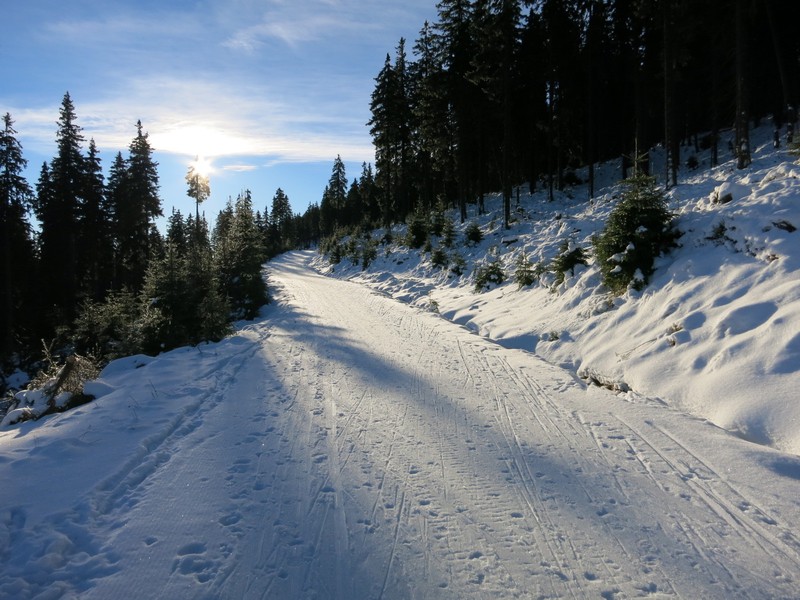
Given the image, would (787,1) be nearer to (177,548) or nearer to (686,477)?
(686,477)

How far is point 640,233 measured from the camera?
351 inches

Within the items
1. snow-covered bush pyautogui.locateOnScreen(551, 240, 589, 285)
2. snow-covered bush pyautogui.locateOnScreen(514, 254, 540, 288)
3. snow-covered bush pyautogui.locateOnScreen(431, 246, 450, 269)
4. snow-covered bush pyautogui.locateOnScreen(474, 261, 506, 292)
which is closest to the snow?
snow-covered bush pyautogui.locateOnScreen(551, 240, 589, 285)

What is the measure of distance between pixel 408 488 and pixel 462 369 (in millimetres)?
3908

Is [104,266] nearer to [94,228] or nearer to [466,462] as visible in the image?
[94,228]

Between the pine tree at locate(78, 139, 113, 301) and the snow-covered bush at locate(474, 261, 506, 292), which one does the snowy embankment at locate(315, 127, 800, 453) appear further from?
the pine tree at locate(78, 139, 113, 301)

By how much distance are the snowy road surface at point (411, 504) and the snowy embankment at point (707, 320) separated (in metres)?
0.57

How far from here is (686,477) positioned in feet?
13.9

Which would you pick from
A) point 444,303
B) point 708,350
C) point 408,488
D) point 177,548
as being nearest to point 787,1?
point 444,303

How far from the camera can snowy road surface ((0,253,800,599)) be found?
3.06 meters

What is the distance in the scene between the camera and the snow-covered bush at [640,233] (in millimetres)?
8828

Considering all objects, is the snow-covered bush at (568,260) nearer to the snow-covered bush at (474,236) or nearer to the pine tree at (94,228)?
the snow-covered bush at (474,236)

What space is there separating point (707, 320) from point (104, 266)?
1486 inches

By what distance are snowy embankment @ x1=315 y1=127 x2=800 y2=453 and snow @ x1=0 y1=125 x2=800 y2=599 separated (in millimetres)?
38

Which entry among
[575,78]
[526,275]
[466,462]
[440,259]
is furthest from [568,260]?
[575,78]
